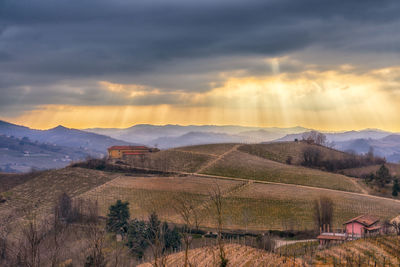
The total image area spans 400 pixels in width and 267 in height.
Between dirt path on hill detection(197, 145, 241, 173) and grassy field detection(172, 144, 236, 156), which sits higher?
grassy field detection(172, 144, 236, 156)

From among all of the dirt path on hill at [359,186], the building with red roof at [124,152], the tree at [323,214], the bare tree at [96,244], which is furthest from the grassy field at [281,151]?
the bare tree at [96,244]

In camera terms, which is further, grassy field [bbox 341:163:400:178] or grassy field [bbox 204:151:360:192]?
grassy field [bbox 341:163:400:178]

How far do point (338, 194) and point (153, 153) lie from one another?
197ft

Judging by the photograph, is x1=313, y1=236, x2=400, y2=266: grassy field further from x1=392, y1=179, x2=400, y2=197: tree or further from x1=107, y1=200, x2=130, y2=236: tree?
x1=392, y1=179, x2=400, y2=197: tree

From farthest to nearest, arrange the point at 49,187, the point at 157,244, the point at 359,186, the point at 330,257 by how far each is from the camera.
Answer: the point at 49,187, the point at 359,186, the point at 330,257, the point at 157,244

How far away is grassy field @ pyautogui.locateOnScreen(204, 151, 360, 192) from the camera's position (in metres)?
89.7

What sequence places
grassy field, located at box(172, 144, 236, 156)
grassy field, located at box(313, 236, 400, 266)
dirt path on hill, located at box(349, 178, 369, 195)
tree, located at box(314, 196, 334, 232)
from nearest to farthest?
grassy field, located at box(313, 236, 400, 266) → tree, located at box(314, 196, 334, 232) → dirt path on hill, located at box(349, 178, 369, 195) → grassy field, located at box(172, 144, 236, 156)

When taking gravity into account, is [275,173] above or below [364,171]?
below

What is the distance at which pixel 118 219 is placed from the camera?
214ft

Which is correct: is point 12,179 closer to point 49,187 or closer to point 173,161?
point 49,187

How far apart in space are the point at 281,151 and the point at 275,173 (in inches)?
1191

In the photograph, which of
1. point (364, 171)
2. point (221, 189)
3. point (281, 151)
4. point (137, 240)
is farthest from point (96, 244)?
point (281, 151)

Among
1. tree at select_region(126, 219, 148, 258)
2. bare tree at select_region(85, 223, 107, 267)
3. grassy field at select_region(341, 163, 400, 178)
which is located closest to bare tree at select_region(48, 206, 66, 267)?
bare tree at select_region(85, 223, 107, 267)

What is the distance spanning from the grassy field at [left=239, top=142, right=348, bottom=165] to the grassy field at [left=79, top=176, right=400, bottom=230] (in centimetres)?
3294
